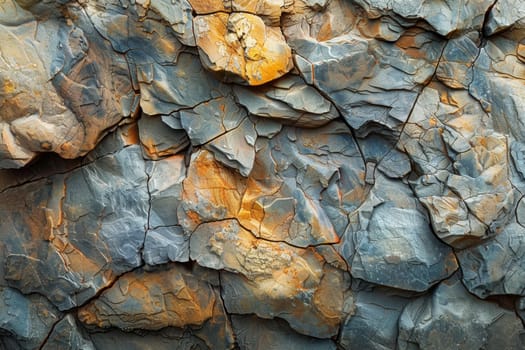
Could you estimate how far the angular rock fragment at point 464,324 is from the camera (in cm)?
226

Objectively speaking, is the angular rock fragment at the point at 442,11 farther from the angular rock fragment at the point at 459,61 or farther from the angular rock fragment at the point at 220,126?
the angular rock fragment at the point at 220,126

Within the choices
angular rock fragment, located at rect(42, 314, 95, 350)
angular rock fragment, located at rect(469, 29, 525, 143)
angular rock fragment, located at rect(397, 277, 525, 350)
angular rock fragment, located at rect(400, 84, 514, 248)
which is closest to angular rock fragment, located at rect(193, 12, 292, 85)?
angular rock fragment, located at rect(400, 84, 514, 248)

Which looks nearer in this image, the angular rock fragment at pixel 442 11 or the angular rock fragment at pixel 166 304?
the angular rock fragment at pixel 442 11

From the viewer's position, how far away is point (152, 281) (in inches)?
95.4

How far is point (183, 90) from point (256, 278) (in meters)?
0.73

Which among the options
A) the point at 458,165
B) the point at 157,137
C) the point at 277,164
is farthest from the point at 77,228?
the point at 458,165

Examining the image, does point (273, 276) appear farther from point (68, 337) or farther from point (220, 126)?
point (68, 337)

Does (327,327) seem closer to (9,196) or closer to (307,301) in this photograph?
(307,301)

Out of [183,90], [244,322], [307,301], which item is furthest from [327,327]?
[183,90]

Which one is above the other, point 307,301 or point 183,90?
point 183,90

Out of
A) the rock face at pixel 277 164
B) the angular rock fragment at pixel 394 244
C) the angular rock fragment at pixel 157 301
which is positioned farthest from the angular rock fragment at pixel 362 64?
the angular rock fragment at pixel 157 301

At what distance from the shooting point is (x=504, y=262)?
2.19 meters

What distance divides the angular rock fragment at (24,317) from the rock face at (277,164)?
4.6 inches

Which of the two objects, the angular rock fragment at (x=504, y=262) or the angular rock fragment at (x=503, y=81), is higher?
the angular rock fragment at (x=503, y=81)
